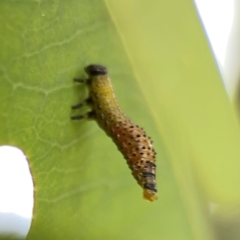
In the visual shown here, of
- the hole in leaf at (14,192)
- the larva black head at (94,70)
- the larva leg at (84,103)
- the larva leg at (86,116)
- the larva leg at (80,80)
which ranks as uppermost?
the larva black head at (94,70)

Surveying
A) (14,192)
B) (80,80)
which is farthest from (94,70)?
(14,192)

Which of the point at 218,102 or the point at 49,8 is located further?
the point at 218,102

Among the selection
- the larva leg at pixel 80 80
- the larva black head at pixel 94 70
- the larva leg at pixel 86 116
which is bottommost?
the larva leg at pixel 86 116

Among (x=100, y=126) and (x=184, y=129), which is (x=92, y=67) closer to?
(x=100, y=126)

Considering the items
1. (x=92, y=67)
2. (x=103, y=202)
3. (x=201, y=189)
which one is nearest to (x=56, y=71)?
(x=92, y=67)

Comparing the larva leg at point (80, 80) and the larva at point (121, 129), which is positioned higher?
the larva leg at point (80, 80)
